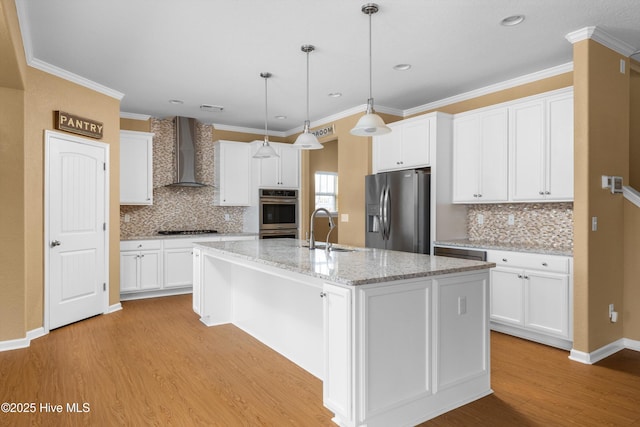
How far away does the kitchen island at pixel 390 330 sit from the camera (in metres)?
2.09

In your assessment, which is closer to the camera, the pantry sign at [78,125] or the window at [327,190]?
the pantry sign at [78,125]

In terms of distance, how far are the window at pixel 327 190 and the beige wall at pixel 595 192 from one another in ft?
17.6

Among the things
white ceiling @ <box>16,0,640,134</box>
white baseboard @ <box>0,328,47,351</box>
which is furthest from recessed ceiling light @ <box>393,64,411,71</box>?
white baseboard @ <box>0,328,47,351</box>

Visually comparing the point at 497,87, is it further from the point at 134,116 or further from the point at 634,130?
the point at 134,116

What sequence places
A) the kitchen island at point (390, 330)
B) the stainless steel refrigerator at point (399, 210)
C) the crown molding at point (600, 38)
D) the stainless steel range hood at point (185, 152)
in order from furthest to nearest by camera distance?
1. the stainless steel range hood at point (185, 152)
2. the stainless steel refrigerator at point (399, 210)
3. the crown molding at point (600, 38)
4. the kitchen island at point (390, 330)

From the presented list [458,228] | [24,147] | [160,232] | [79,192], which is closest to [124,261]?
[160,232]

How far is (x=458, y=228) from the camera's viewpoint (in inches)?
192

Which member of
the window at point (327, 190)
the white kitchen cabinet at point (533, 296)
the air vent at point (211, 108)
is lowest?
the white kitchen cabinet at point (533, 296)

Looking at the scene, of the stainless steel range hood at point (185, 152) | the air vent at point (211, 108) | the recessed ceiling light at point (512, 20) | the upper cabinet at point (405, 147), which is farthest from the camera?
the stainless steel range hood at point (185, 152)

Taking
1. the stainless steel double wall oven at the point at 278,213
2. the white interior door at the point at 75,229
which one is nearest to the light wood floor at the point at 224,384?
the white interior door at the point at 75,229

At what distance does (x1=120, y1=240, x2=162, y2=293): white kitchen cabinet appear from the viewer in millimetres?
5363

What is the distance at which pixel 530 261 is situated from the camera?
3.66 meters

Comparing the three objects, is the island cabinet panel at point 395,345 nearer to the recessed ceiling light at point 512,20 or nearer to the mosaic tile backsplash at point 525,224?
the recessed ceiling light at point 512,20

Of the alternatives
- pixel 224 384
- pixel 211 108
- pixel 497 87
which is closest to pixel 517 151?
pixel 497 87
